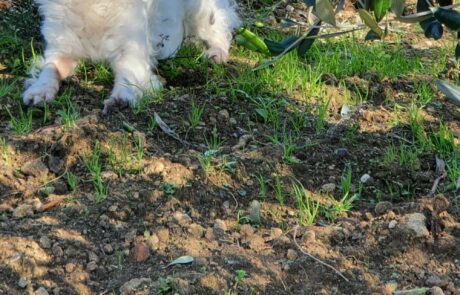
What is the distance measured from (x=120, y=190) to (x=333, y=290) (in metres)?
1.05

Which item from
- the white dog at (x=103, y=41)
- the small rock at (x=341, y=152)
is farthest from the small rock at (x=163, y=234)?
the white dog at (x=103, y=41)

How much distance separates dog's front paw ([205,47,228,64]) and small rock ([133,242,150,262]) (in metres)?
2.23

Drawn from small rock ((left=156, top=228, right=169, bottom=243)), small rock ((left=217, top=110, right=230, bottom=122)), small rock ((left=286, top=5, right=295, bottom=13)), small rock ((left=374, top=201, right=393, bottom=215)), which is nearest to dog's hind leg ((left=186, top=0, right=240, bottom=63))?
small rock ((left=286, top=5, right=295, bottom=13))

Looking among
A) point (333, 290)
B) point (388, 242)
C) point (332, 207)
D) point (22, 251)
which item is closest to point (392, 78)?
point (332, 207)

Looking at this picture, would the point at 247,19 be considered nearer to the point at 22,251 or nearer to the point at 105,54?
the point at 105,54

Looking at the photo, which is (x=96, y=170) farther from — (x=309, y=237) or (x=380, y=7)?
(x=380, y=7)

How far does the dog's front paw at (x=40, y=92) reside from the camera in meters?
3.93

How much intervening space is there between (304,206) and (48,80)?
1.89 m

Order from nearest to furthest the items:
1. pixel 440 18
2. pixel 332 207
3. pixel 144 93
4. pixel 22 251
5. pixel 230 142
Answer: pixel 440 18, pixel 22 251, pixel 332 207, pixel 230 142, pixel 144 93

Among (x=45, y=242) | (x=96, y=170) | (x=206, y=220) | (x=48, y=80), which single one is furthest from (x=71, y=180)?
(x=48, y=80)

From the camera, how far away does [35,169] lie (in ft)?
10.3

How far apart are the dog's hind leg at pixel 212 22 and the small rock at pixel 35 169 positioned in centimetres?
215

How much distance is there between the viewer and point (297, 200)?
2.98 metres

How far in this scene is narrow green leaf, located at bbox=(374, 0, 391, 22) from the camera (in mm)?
2486
